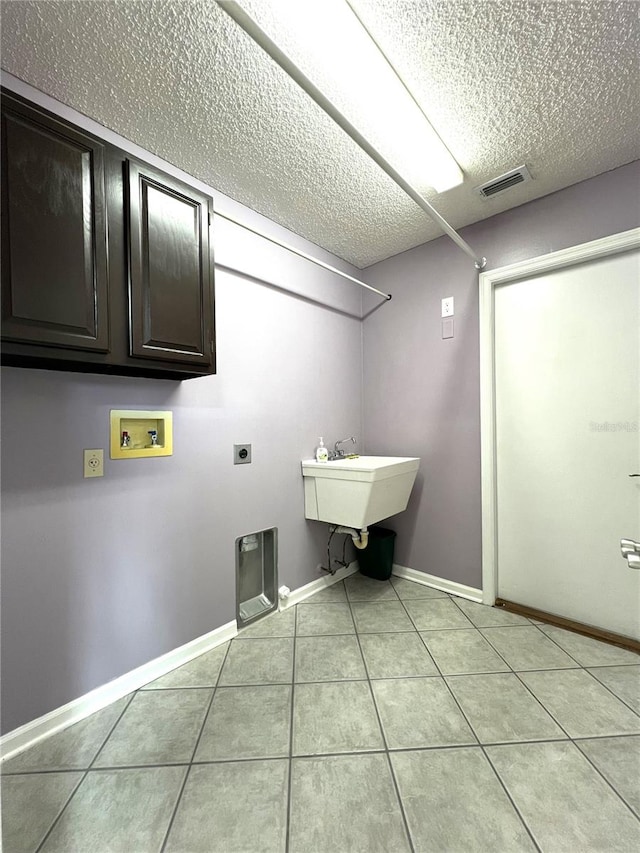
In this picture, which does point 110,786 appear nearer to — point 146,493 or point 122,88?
point 146,493

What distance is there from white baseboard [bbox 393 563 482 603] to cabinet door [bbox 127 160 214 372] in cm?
207

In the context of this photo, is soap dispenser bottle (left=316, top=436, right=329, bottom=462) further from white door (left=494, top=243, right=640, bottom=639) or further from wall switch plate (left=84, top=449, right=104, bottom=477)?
wall switch plate (left=84, top=449, right=104, bottom=477)

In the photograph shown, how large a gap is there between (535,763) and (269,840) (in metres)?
0.88

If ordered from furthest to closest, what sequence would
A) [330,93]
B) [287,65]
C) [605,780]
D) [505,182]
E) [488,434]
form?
[488,434] < [505,182] < [330,93] < [605,780] < [287,65]

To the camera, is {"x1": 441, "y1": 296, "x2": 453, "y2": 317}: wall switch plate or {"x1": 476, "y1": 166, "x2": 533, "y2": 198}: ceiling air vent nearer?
{"x1": 476, "y1": 166, "x2": 533, "y2": 198}: ceiling air vent

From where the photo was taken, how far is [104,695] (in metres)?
1.43

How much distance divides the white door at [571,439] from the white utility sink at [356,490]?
63 centimetres

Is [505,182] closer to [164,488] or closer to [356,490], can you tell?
[356,490]

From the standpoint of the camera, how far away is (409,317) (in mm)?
2574

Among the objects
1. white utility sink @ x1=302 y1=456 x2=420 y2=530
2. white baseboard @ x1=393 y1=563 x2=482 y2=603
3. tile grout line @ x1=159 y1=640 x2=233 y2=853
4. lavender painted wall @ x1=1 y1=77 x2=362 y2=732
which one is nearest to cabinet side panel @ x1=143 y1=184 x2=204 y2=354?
lavender painted wall @ x1=1 y1=77 x2=362 y2=732

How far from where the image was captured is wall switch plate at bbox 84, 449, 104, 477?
1412mm

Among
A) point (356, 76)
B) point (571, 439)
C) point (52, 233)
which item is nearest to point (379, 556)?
point (571, 439)

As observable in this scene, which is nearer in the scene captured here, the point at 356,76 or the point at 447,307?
the point at 356,76

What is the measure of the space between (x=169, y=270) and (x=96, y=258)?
26 centimetres
